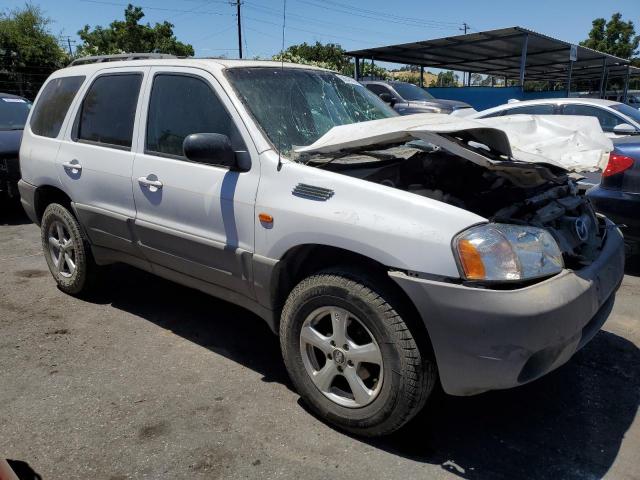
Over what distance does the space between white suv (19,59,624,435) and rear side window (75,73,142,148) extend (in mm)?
14

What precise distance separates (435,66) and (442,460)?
90.1ft

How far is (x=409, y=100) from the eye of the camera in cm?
1454

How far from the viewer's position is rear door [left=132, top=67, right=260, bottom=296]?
3.04m

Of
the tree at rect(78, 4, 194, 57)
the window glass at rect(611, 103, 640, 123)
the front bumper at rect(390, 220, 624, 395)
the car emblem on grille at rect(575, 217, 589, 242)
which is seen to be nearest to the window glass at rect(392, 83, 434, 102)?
the window glass at rect(611, 103, 640, 123)

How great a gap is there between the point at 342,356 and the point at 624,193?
11.1 feet

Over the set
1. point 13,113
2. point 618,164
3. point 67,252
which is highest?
point 13,113

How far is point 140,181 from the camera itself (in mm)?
3547

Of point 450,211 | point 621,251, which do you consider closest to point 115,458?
point 450,211

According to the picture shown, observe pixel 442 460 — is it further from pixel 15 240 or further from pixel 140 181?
pixel 15 240

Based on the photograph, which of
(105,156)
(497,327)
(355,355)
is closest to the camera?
(497,327)

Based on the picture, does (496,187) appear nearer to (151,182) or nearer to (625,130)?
(151,182)

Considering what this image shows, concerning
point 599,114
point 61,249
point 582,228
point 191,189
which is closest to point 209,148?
point 191,189

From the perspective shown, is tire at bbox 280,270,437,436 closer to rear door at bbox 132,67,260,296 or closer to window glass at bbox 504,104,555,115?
rear door at bbox 132,67,260,296

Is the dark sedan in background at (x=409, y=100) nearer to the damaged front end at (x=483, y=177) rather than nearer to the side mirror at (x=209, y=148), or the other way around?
the damaged front end at (x=483, y=177)
